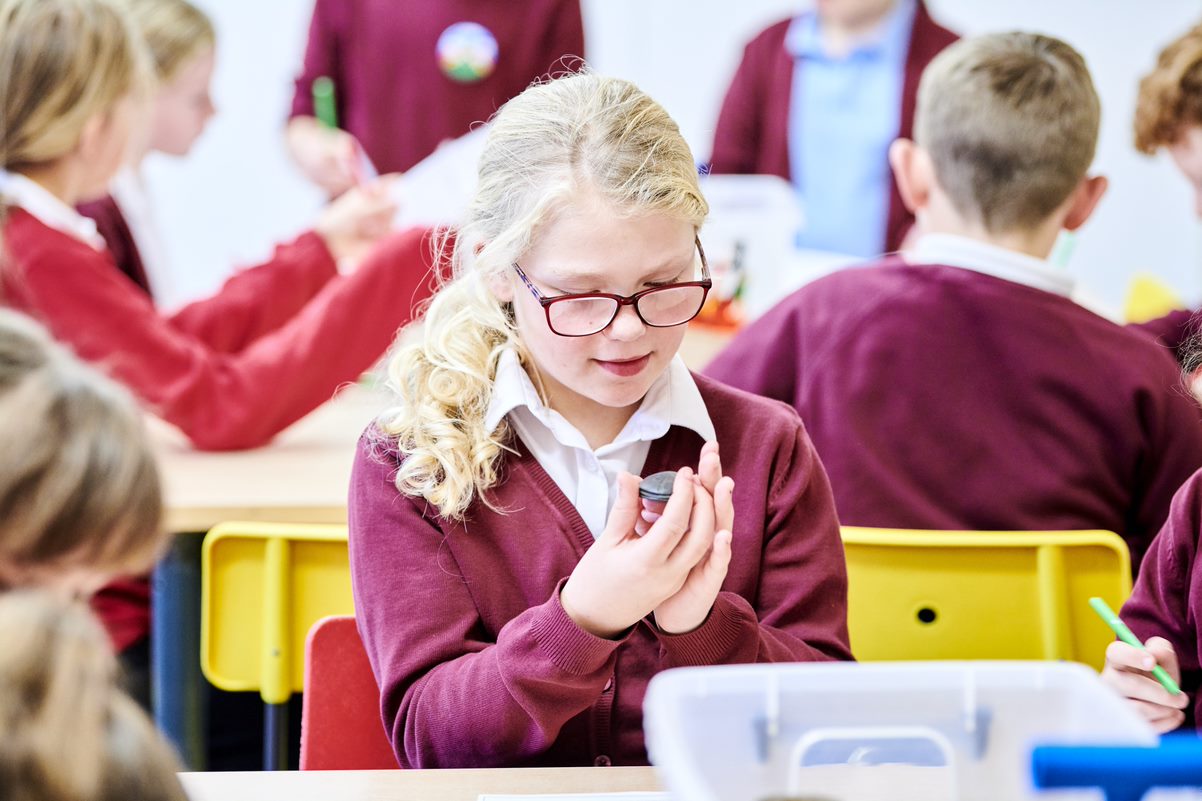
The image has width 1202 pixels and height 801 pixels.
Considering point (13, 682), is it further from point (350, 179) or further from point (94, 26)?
point (350, 179)

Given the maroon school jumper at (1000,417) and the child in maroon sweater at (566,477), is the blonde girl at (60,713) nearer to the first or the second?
the child in maroon sweater at (566,477)

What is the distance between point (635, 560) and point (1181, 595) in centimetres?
55

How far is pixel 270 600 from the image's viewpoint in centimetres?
130

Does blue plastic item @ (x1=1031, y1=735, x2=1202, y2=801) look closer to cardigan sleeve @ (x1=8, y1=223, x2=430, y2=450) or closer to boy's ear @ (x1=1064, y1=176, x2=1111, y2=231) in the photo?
boy's ear @ (x1=1064, y1=176, x2=1111, y2=231)

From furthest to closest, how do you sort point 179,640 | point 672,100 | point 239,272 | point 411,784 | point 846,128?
point 672,100 < point 846,128 < point 239,272 < point 179,640 < point 411,784

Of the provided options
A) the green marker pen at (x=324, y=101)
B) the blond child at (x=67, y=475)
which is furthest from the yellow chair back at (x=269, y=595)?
the green marker pen at (x=324, y=101)

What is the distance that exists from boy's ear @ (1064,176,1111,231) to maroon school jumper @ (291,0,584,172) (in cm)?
146

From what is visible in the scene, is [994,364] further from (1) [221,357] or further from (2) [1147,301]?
(2) [1147,301]


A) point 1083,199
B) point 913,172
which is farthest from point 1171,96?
point 913,172

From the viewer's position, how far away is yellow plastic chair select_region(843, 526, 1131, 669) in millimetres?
1301

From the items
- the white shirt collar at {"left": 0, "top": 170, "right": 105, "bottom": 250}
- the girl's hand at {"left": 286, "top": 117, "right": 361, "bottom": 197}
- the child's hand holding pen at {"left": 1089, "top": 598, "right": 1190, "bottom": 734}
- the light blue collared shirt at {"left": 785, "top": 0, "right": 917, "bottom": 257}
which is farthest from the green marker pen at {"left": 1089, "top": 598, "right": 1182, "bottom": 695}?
the light blue collared shirt at {"left": 785, "top": 0, "right": 917, "bottom": 257}

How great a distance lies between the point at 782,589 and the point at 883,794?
Answer: 30 cm

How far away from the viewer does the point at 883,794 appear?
886 millimetres

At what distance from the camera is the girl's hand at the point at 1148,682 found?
1055 mm
